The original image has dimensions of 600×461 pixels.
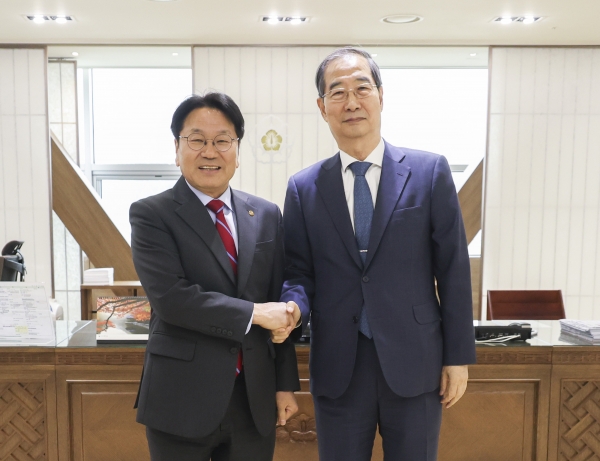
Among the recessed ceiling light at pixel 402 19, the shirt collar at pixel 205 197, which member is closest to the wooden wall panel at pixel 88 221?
the recessed ceiling light at pixel 402 19

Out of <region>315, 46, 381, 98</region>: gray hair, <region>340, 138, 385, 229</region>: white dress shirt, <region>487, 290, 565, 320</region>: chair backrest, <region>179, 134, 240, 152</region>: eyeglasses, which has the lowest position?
<region>487, 290, 565, 320</region>: chair backrest

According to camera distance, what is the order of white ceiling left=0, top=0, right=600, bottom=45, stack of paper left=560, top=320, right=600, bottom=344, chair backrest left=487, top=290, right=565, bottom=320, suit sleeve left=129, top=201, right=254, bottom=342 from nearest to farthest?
suit sleeve left=129, top=201, right=254, bottom=342 < stack of paper left=560, top=320, right=600, bottom=344 < chair backrest left=487, top=290, right=565, bottom=320 < white ceiling left=0, top=0, right=600, bottom=45

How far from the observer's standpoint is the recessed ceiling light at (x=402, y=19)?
4999 mm

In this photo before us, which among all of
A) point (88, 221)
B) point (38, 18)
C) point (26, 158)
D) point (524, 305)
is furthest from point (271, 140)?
point (524, 305)

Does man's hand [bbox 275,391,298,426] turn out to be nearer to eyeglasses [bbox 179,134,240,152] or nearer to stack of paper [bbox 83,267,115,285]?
eyeglasses [bbox 179,134,240,152]

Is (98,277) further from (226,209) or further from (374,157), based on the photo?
(374,157)

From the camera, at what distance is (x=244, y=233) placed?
167 centimetres

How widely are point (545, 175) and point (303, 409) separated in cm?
472

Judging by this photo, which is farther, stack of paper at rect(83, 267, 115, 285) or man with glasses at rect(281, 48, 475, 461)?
stack of paper at rect(83, 267, 115, 285)

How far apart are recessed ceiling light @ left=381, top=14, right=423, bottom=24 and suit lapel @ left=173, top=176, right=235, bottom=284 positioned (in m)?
3.97

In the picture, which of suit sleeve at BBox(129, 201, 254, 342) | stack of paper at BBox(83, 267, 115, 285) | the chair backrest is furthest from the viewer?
stack of paper at BBox(83, 267, 115, 285)

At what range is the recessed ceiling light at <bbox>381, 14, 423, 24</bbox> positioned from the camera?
5.00 meters

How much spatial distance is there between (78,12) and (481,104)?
5.56m

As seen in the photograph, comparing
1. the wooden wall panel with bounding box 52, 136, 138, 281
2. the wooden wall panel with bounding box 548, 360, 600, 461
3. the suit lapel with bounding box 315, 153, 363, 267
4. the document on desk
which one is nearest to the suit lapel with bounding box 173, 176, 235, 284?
the suit lapel with bounding box 315, 153, 363, 267
